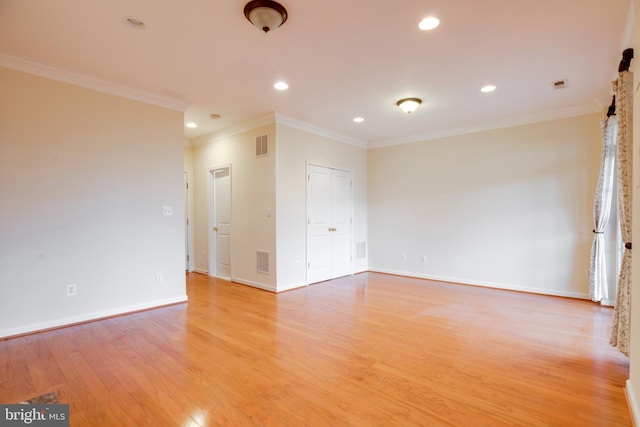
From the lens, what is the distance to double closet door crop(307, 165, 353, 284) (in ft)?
18.2

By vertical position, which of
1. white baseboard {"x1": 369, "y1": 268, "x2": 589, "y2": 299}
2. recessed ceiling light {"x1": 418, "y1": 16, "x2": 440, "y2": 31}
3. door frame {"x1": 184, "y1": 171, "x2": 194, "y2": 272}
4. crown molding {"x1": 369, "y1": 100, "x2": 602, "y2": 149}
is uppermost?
recessed ceiling light {"x1": 418, "y1": 16, "x2": 440, "y2": 31}

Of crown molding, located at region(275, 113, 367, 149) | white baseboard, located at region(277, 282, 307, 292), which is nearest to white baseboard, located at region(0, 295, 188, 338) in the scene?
white baseboard, located at region(277, 282, 307, 292)

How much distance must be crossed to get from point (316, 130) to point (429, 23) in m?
3.22

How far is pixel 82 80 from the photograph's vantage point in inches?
139

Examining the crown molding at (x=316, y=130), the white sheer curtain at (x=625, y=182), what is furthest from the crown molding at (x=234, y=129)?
the white sheer curtain at (x=625, y=182)

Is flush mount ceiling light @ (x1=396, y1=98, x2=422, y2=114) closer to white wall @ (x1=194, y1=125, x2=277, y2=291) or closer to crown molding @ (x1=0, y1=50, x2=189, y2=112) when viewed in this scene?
white wall @ (x1=194, y1=125, x2=277, y2=291)

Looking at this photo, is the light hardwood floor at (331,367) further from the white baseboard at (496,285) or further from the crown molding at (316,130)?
the crown molding at (316,130)

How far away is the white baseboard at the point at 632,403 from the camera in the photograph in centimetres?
179

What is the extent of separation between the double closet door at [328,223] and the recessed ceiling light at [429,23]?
318cm

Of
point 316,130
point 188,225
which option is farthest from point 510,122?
point 188,225

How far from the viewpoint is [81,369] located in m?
2.48

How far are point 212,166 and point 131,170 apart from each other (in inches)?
88.3

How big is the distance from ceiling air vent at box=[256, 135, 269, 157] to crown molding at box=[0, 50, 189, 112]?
47.4 inches

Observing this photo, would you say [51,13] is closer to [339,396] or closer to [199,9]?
[199,9]
